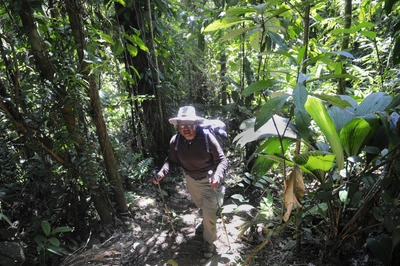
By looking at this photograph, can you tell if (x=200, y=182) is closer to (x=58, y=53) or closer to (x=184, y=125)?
(x=184, y=125)

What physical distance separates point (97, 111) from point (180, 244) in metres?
2.15

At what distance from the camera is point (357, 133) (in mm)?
2070

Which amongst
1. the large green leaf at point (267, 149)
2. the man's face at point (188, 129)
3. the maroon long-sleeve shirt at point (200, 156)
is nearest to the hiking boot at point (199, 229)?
the maroon long-sleeve shirt at point (200, 156)

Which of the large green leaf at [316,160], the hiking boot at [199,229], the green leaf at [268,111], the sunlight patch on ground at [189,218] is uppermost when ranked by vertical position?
the green leaf at [268,111]

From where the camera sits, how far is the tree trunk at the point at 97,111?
2.91 m

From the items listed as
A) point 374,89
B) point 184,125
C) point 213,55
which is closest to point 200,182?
point 184,125

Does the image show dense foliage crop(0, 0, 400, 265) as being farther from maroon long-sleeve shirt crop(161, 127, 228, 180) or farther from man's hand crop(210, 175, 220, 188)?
maroon long-sleeve shirt crop(161, 127, 228, 180)

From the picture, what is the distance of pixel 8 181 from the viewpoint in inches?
119

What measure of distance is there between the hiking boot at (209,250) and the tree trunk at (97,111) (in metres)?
1.32

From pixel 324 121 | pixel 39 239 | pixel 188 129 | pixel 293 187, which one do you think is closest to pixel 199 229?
pixel 188 129

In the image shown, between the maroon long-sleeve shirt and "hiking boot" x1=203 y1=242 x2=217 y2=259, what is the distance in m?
0.94

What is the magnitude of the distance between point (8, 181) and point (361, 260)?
3.74 m

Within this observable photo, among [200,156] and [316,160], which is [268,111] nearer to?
[316,160]

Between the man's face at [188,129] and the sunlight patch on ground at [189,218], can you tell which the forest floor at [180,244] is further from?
the man's face at [188,129]
